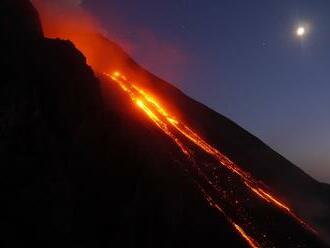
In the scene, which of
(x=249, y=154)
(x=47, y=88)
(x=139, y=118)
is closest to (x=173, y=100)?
(x=249, y=154)

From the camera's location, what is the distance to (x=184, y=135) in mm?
61812

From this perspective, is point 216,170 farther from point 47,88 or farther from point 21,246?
point 21,246

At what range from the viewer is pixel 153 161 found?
150 ft

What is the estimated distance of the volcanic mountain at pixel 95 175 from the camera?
114ft

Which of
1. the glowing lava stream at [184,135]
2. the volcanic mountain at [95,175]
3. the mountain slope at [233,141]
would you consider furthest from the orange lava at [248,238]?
the mountain slope at [233,141]

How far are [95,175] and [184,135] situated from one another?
2323cm

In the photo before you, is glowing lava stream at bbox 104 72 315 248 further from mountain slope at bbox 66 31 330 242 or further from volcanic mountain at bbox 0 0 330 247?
mountain slope at bbox 66 31 330 242

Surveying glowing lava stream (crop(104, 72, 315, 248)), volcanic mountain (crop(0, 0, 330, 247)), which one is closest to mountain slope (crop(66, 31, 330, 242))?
glowing lava stream (crop(104, 72, 315, 248))

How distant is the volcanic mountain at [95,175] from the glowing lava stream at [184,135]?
20.9 inches

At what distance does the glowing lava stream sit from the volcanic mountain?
531 millimetres

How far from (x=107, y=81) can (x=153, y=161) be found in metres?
23.5

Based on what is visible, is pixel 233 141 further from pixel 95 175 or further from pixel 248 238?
pixel 95 175

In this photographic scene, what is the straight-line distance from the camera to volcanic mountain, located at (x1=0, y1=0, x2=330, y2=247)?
114 ft

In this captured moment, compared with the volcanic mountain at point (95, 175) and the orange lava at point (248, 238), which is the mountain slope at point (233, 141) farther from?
the orange lava at point (248, 238)
